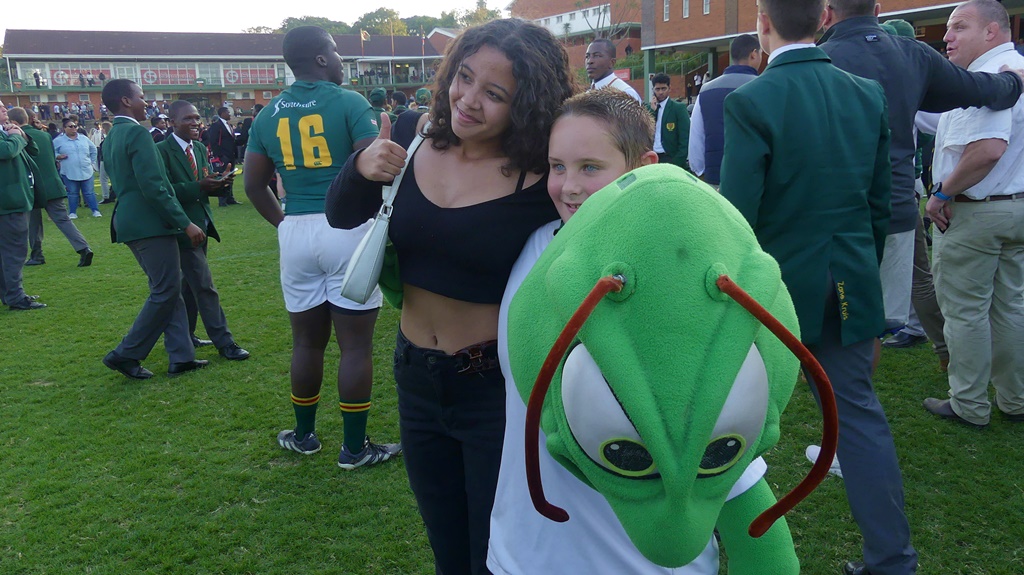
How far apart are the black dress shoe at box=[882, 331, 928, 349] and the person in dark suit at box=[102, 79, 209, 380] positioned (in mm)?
5446

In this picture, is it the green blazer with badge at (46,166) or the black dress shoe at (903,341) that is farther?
the green blazer with badge at (46,166)

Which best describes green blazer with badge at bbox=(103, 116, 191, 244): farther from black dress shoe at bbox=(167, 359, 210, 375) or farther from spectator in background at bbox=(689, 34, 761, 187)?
spectator in background at bbox=(689, 34, 761, 187)

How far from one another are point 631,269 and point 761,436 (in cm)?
32

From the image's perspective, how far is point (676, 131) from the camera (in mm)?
9078

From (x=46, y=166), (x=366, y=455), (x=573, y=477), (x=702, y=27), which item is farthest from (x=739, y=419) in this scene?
(x=702, y=27)

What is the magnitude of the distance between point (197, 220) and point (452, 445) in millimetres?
4571

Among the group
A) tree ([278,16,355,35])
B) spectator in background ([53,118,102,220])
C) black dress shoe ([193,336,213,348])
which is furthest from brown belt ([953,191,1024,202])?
tree ([278,16,355,35])

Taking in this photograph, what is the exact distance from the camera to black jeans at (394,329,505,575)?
2.01 metres

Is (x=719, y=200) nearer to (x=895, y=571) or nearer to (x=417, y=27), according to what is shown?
(x=895, y=571)

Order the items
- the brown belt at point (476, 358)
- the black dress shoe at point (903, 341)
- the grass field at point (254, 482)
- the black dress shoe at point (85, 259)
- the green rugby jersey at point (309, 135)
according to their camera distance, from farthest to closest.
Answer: the black dress shoe at point (85, 259) → the black dress shoe at point (903, 341) → the green rugby jersey at point (309, 135) → the grass field at point (254, 482) → the brown belt at point (476, 358)

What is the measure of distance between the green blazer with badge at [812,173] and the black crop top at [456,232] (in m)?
1.03

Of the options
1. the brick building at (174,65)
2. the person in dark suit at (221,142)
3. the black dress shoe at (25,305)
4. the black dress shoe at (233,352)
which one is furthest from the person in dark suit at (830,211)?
the brick building at (174,65)

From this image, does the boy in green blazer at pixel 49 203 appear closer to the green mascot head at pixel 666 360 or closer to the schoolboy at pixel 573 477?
the schoolboy at pixel 573 477

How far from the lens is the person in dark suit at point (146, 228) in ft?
17.7
